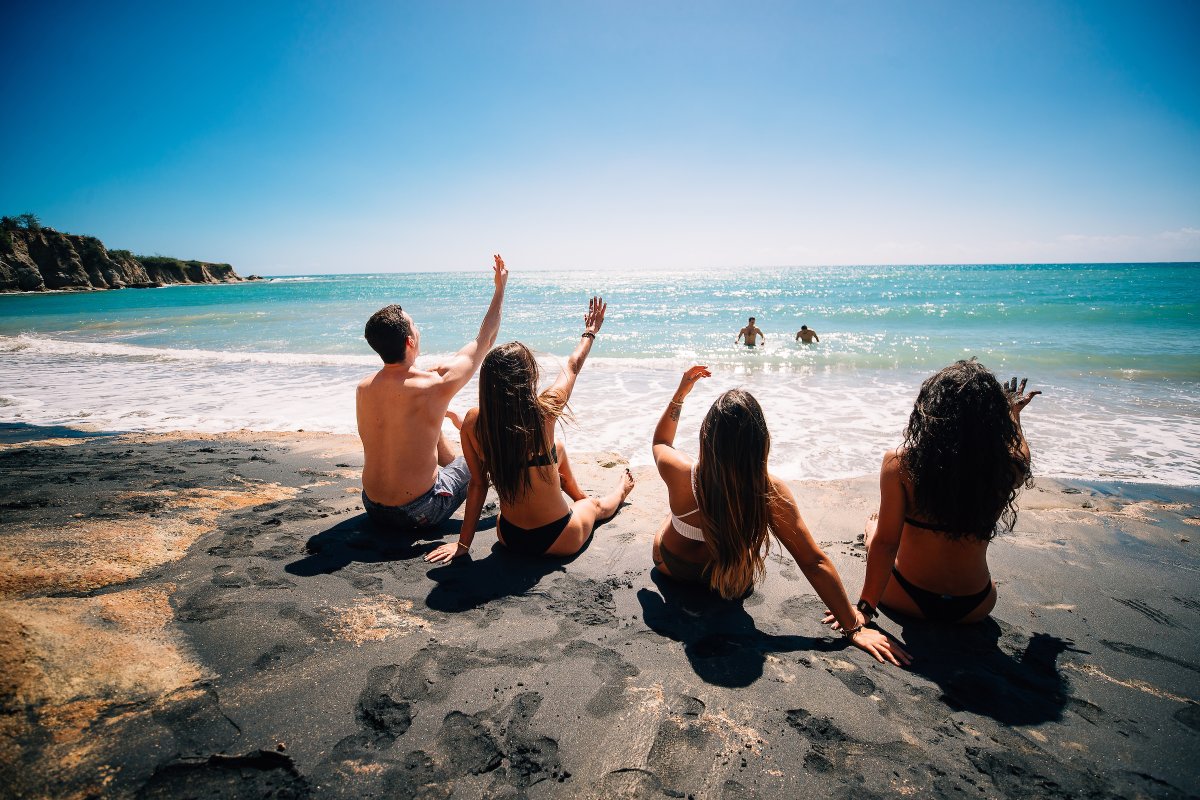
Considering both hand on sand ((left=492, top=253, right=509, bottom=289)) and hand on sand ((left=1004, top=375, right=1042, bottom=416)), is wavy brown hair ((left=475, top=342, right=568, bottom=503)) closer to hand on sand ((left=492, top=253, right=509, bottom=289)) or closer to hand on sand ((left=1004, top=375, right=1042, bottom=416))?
hand on sand ((left=492, top=253, right=509, bottom=289))

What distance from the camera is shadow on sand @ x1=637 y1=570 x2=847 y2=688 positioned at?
2.42 metres

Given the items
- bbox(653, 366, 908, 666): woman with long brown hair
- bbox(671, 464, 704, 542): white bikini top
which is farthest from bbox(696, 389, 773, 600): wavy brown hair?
bbox(671, 464, 704, 542): white bikini top

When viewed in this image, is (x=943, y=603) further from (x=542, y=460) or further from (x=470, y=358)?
(x=470, y=358)

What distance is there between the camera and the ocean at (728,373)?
6.93 meters

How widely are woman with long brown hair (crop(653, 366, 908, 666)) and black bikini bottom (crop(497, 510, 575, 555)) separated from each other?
999 millimetres

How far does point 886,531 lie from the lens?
9.11 ft

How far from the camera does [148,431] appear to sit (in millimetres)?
7156

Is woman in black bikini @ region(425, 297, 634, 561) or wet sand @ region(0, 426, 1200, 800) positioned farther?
woman in black bikini @ region(425, 297, 634, 561)

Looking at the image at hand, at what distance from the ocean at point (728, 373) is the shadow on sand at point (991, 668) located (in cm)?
289

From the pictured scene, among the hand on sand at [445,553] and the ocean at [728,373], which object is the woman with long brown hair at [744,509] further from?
the ocean at [728,373]

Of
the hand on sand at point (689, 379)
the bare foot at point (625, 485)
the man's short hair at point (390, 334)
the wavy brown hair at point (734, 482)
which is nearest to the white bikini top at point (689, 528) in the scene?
the wavy brown hair at point (734, 482)

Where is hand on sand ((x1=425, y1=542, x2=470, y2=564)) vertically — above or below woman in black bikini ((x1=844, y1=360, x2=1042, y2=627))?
below

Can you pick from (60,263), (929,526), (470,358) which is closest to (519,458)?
(470,358)

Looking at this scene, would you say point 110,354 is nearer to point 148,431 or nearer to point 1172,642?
point 148,431
